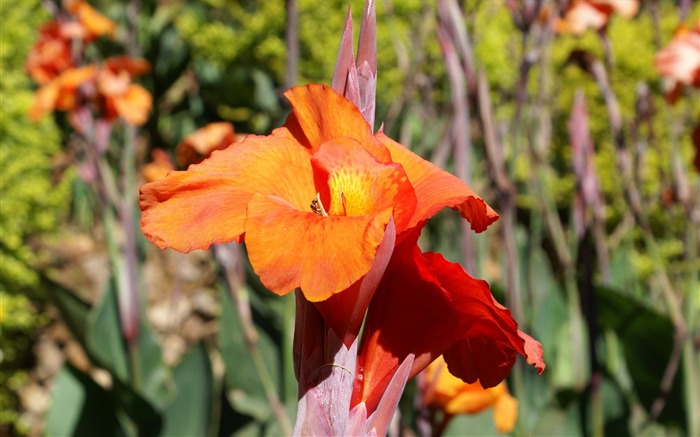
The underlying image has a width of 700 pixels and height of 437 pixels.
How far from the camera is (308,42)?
2916 millimetres

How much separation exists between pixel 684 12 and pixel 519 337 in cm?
109

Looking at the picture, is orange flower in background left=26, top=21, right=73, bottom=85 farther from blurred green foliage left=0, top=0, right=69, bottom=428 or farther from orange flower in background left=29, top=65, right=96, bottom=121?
blurred green foliage left=0, top=0, right=69, bottom=428

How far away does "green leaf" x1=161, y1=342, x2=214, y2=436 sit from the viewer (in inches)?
57.7

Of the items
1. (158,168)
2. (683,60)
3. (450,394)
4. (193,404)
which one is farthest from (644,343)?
(158,168)

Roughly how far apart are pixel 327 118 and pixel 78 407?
1174 mm

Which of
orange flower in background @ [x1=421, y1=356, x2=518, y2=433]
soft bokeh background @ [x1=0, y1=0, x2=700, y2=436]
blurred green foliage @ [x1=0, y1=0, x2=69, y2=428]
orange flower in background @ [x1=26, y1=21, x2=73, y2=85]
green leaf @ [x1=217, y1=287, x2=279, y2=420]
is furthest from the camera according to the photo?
blurred green foliage @ [x1=0, y1=0, x2=69, y2=428]

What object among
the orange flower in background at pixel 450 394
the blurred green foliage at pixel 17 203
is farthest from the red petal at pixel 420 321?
the blurred green foliage at pixel 17 203

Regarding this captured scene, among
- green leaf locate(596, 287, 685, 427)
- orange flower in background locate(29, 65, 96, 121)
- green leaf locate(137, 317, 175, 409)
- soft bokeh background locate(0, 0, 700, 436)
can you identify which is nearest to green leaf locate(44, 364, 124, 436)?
soft bokeh background locate(0, 0, 700, 436)

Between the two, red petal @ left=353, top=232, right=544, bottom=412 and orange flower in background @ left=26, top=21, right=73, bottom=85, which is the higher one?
red petal @ left=353, top=232, right=544, bottom=412

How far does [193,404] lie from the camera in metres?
1.47

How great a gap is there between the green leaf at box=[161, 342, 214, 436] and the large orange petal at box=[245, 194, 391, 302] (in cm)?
113

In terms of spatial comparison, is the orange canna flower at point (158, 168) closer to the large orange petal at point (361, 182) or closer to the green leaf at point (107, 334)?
the green leaf at point (107, 334)

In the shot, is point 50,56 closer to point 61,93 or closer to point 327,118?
point 61,93

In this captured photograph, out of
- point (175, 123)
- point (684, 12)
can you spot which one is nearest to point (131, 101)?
point (684, 12)
